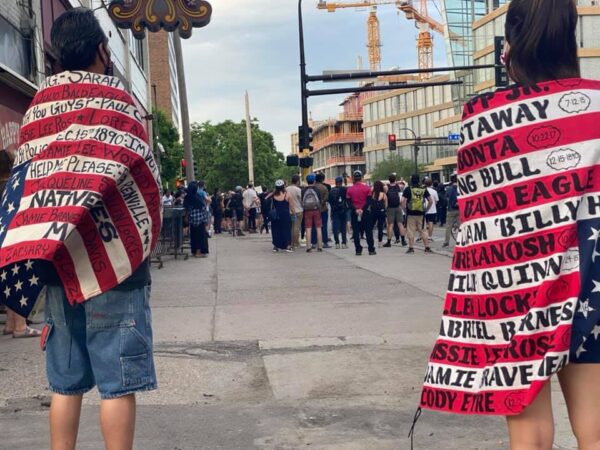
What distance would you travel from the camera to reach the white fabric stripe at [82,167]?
3.01 meters

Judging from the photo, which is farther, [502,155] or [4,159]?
[4,159]

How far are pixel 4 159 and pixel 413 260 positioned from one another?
9739 millimetres

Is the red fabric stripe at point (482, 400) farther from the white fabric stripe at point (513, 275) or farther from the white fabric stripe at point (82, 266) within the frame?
the white fabric stripe at point (82, 266)

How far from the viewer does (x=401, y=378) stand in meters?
5.82

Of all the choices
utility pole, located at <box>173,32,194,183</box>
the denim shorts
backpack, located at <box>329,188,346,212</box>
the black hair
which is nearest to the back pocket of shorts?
the denim shorts

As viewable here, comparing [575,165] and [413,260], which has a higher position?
[575,165]

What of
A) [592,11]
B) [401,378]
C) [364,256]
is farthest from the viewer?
[592,11]

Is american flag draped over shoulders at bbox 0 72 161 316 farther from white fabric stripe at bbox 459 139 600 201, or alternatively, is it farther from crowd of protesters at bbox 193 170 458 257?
crowd of protesters at bbox 193 170 458 257

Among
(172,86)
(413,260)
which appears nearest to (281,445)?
(413,260)

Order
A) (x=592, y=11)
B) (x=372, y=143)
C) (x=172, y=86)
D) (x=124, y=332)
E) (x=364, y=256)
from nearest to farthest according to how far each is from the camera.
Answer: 1. (x=124, y=332)
2. (x=364, y=256)
3. (x=592, y=11)
4. (x=172, y=86)
5. (x=372, y=143)

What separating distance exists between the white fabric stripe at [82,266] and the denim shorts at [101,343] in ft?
0.14

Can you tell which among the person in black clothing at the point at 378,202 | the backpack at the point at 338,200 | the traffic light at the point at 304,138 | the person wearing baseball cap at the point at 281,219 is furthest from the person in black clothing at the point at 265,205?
the person in black clothing at the point at 378,202

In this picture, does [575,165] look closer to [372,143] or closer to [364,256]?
[364,256]

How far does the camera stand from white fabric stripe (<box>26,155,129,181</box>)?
3012 millimetres
